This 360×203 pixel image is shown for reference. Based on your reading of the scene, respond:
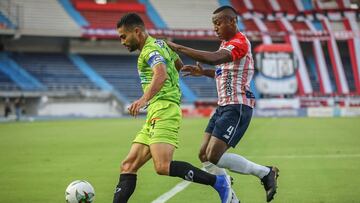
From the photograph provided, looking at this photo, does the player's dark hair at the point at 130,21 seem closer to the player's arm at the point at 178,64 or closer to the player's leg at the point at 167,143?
the player's arm at the point at 178,64

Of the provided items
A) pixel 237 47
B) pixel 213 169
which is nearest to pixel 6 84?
pixel 213 169

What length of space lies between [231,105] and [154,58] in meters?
1.34

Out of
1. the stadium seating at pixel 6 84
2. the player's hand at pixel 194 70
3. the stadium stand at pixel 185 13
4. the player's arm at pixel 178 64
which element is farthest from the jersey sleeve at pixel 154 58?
the stadium stand at pixel 185 13

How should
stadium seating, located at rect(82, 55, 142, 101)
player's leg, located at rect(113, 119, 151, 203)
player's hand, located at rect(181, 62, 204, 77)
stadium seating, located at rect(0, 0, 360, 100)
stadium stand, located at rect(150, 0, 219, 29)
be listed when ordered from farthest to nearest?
stadium stand, located at rect(150, 0, 219, 29) < stadium seating, located at rect(82, 55, 142, 101) < stadium seating, located at rect(0, 0, 360, 100) < player's hand, located at rect(181, 62, 204, 77) < player's leg, located at rect(113, 119, 151, 203)

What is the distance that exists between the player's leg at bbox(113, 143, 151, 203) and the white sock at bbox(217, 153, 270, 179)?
1030 millimetres

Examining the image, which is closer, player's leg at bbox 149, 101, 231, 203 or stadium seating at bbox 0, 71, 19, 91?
player's leg at bbox 149, 101, 231, 203

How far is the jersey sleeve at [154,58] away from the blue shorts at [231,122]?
1210 mm

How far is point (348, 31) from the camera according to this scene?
5619 cm

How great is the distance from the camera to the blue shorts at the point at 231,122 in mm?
7418

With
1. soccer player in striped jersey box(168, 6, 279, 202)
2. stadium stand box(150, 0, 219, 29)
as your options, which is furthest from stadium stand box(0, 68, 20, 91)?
soccer player in striped jersey box(168, 6, 279, 202)

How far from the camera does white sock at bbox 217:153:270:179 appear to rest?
24.6ft

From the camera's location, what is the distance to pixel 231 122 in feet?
24.5

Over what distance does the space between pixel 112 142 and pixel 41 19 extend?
3322cm

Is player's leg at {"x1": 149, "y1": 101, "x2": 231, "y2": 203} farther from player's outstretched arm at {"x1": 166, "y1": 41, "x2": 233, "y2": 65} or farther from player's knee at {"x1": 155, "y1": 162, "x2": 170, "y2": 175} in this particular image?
player's outstretched arm at {"x1": 166, "y1": 41, "x2": 233, "y2": 65}
